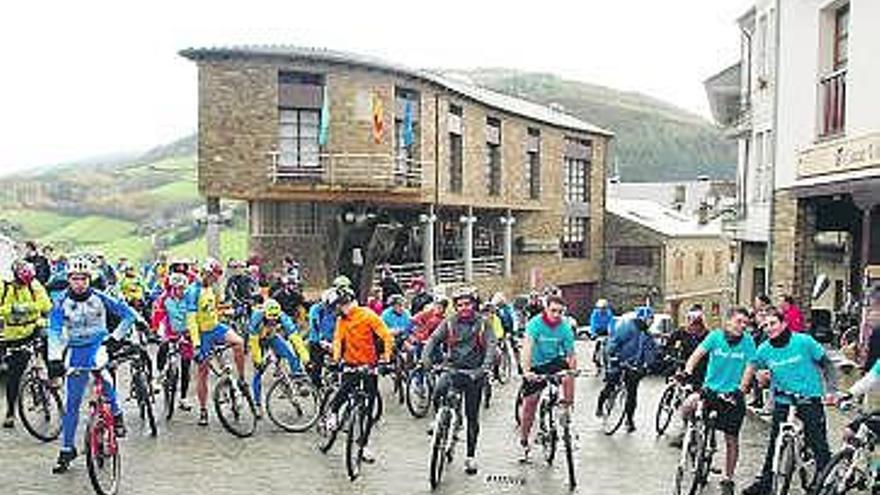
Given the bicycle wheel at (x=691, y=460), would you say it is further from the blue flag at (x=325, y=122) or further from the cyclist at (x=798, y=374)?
the blue flag at (x=325, y=122)

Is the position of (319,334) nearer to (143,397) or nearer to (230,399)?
(230,399)

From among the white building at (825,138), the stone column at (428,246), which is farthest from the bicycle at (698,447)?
the stone column at (428,246)

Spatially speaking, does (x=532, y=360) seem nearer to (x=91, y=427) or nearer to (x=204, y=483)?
(x=204, y=483)

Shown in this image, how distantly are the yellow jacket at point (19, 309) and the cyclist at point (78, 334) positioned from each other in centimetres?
186

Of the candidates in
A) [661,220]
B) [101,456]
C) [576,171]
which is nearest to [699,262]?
[661,220]

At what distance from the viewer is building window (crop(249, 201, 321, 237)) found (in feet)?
108

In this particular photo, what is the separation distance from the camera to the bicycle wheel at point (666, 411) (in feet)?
44.9

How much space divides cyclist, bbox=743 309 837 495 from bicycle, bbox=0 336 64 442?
26.5ft

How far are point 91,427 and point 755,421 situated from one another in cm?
1005

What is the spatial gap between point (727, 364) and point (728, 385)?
21 cm

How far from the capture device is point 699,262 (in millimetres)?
56938

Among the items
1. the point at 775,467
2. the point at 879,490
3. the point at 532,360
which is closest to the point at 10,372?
the point at 532,360

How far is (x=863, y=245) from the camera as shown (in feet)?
66.1

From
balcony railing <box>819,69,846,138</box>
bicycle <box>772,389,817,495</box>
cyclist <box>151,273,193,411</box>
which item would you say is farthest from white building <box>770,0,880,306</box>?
cyclist <box>151,273,193,411</box>
